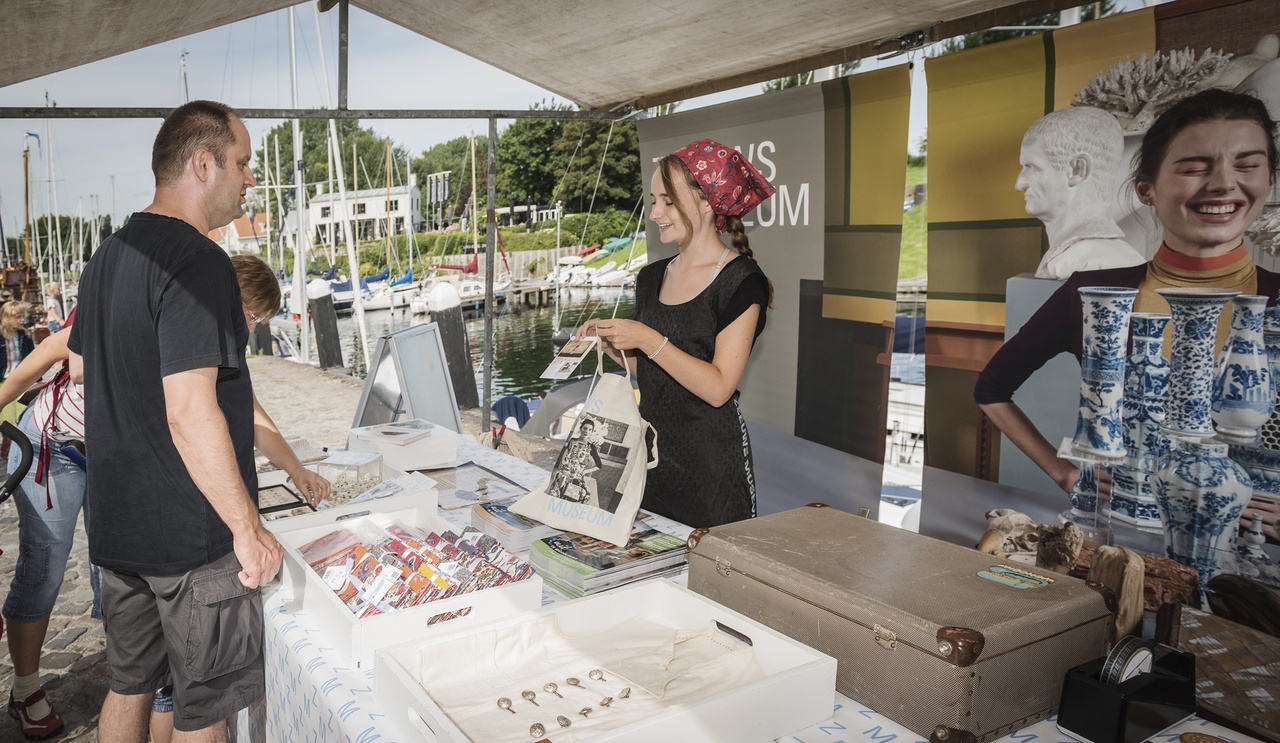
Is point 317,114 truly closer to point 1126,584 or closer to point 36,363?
point 36,363

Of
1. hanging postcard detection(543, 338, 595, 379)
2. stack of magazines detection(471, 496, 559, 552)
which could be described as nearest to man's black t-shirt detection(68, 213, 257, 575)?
stack of magazines detection(471, 496, 559, 552)

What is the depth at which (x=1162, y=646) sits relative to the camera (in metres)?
1.21

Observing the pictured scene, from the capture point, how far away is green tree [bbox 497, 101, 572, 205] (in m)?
5.30

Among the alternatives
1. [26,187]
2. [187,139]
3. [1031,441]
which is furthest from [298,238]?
[1031,441]

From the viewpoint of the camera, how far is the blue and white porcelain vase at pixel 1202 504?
1.74m

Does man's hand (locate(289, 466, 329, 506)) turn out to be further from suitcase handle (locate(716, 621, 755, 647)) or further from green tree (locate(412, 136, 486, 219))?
green tree (locate(412, 136, 486, 219))

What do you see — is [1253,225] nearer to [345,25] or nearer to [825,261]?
[825,261]

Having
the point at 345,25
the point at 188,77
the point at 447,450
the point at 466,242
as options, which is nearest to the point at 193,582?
the point at 447,450

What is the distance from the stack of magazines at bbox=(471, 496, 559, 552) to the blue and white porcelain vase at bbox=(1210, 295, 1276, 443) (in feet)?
4.79

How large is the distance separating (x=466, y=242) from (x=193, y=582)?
4659mm

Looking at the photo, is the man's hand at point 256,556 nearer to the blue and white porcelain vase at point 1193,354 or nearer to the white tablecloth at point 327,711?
the white tablecloth at point 327,711

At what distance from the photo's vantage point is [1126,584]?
4.81 feet

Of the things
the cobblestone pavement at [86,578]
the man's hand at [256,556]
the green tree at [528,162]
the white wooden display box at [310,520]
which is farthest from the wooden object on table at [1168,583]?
the green tree at [528,162]

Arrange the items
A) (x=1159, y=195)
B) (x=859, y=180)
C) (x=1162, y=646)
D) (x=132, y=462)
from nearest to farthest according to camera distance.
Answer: (x=1162, y=646)
(x=132, y=462)
(x=1159, y=195)
(x=859, y=180)
